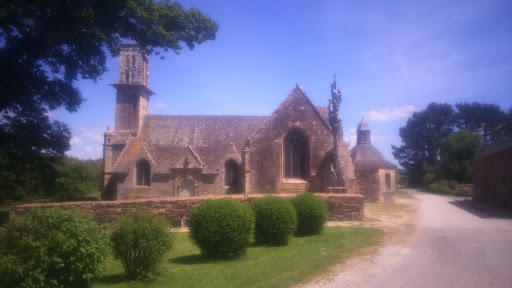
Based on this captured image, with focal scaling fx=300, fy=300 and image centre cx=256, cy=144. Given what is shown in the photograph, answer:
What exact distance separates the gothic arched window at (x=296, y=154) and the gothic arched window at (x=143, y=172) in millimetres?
12697

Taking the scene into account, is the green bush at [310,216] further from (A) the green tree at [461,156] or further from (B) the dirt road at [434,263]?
(A) the green tree at [461,156]

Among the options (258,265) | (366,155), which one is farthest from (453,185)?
(258,265)

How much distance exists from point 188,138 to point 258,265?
73.3 ft

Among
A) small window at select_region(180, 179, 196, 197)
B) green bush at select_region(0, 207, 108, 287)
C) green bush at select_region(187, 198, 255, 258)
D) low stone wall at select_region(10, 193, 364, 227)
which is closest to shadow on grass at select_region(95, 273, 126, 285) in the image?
green bush at select_region(0, 207, 108, 287)

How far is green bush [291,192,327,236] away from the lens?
479 inches

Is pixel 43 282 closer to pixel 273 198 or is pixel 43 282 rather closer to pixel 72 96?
pixel 273 198

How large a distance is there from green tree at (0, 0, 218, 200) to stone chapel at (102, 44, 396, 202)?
7.56 ft

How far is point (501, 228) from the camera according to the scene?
13.8m

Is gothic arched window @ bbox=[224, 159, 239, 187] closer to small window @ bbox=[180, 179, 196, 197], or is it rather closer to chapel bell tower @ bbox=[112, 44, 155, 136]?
small window @ bbox=[180, 179, 196, 197]

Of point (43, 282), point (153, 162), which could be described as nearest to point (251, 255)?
point (43, 282)

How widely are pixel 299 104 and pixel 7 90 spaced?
16631mm

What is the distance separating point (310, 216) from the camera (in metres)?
12.2

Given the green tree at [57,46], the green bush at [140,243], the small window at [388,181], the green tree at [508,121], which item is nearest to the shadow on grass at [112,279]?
the green bush at [140,243]

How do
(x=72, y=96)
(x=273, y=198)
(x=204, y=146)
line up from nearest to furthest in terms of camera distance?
1. (x=273, y=198)
2. (x=72, y=96)
3. (x=204, y=146)
